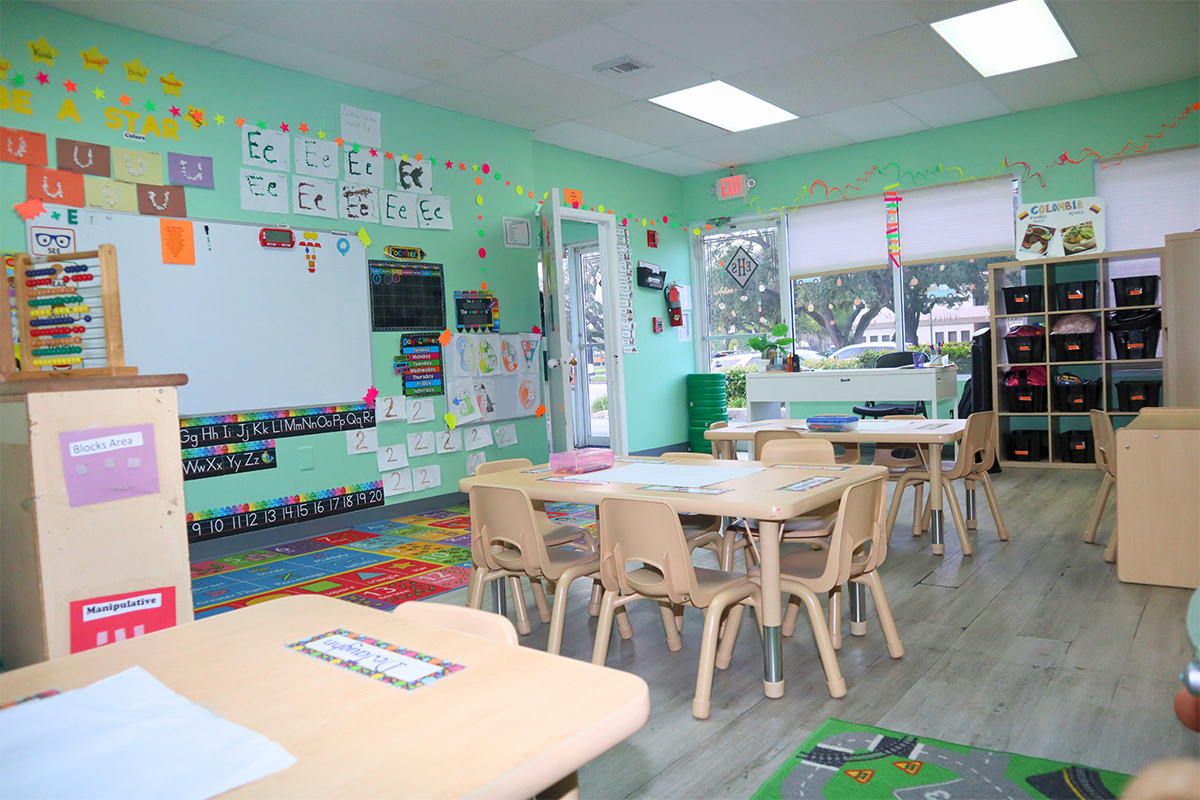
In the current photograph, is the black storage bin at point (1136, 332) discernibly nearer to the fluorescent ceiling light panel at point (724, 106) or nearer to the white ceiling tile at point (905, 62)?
the white ceiling tile at point (905, 62)

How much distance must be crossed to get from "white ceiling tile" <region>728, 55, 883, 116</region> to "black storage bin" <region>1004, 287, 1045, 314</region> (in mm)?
1964

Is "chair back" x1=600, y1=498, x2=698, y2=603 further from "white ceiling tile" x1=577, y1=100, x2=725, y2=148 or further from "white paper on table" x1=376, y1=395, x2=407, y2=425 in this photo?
"white ceiling tile" x1=577, y1=100, x2=725, y2=148

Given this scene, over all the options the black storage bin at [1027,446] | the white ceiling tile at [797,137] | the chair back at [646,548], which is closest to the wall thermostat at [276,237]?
the chair back at [646,548]

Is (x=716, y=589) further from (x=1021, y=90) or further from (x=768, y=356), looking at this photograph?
(x=1021, y=90)

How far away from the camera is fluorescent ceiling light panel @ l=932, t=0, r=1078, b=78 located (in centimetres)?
478

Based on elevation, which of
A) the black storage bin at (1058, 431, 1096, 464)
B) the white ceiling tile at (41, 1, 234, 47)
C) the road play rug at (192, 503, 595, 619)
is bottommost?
the road play rug at (192, 503, 595, 619)

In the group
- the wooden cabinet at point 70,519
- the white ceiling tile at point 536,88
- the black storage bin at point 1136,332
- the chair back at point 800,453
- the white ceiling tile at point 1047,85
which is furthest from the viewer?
the black storage bin at point 1136,332

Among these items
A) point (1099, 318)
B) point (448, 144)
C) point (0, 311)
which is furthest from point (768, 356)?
point (0, 311)

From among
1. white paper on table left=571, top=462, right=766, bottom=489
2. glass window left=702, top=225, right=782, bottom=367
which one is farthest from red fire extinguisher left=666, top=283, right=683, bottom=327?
white paper on table left=571, top=462, right=766, bottom=489

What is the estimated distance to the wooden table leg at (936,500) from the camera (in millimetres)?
3971

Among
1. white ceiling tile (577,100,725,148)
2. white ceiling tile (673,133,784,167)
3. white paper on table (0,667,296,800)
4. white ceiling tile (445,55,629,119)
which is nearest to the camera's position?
white paper on table (0,667,296,800)

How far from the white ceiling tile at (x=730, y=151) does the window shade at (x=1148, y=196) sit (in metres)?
2.77

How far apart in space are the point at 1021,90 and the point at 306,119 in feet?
17.1

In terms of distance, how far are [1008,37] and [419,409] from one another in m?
4.60
